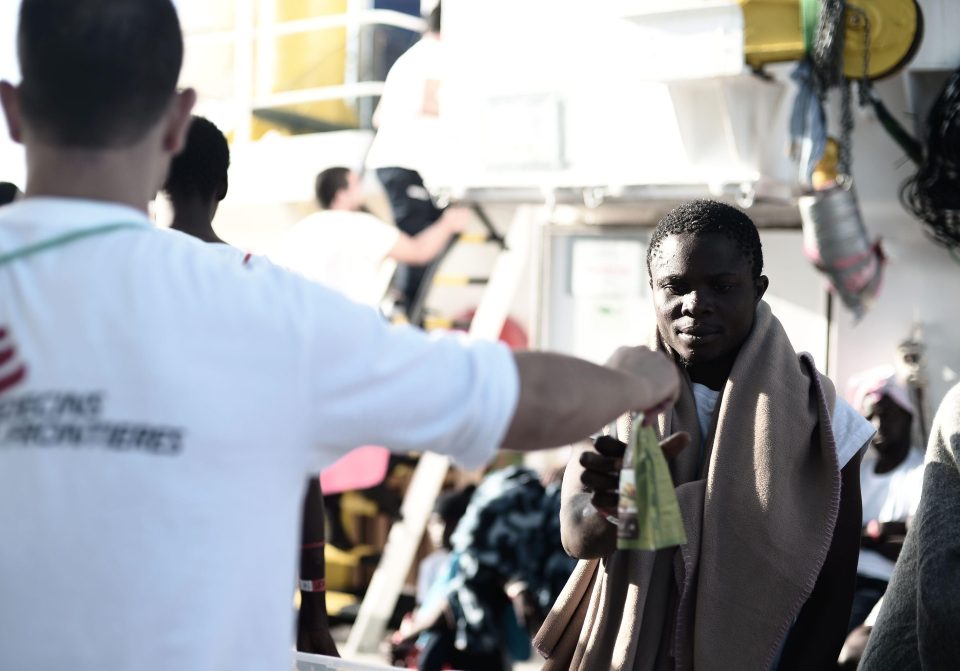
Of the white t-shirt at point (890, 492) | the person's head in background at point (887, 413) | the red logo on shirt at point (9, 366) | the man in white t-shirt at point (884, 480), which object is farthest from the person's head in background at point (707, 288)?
the person's head in background at point (887, 413)

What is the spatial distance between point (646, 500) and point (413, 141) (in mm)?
5463

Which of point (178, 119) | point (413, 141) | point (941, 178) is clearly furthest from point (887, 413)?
point (178, 119)

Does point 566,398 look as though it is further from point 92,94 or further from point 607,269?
point 607,269

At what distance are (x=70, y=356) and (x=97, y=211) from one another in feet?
0.59

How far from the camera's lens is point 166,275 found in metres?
1.41

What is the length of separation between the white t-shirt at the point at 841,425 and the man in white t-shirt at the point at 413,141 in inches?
178

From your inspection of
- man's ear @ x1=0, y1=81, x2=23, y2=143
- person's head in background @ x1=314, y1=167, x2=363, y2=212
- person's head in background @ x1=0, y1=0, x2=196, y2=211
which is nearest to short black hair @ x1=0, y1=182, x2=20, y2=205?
man's ear @ x1=0, y1=81, x2=23, y2=143

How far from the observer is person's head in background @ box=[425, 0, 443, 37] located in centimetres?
746

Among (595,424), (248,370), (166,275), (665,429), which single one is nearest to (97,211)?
(166,275)

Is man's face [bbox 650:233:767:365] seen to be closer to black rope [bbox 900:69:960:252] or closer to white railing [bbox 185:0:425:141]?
black rope [bbox 900:69:960:252]

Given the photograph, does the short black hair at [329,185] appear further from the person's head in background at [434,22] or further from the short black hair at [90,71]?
the short black hair at [90,71]

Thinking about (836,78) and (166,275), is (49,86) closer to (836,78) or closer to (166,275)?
A: (166,275)

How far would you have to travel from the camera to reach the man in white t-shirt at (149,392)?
1374mm

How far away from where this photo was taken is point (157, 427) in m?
1.38
